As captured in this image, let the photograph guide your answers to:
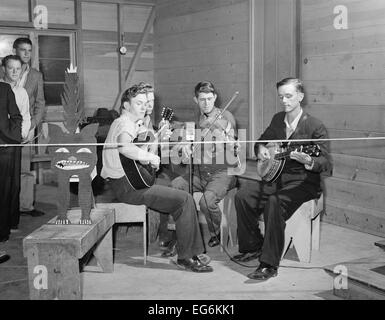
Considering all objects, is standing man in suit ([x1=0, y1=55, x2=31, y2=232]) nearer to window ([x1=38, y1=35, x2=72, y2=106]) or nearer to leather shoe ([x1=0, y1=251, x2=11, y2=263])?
leather shoe ([x1=0, y1=251, x2=11, y2=263])

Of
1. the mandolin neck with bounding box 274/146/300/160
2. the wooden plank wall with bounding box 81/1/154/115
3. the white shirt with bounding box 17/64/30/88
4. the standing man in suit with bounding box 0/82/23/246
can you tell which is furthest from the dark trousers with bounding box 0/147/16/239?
the wooden plank wall with bounding box 81/1/154/115

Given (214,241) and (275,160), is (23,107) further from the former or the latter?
(275,160)

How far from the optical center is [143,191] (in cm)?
391

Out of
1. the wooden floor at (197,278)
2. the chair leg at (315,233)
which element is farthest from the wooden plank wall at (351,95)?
the chair leg at (315,233)

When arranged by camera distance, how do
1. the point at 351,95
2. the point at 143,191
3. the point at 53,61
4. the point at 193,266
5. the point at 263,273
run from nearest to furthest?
the point at 263,273 → the point at 193,266 → the point at 143,191 → the point at 351,95 → the point at 53,61

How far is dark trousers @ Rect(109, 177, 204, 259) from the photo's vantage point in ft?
12.5

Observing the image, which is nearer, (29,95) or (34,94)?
(29,95)

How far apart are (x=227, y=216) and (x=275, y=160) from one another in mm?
663

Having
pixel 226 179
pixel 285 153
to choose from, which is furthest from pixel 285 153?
pixel 226 179

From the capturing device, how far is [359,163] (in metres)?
4.84

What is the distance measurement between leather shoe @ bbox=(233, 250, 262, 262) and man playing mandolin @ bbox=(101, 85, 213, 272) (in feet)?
0.80

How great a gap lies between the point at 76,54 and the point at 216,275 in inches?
185

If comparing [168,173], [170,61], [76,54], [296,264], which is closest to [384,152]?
[296,264]
